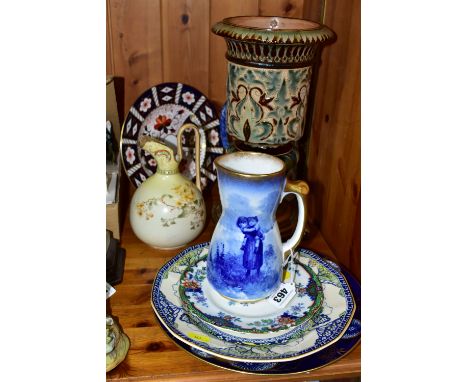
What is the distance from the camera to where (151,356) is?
577 mm

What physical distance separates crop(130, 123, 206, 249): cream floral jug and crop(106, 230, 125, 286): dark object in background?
4 cm

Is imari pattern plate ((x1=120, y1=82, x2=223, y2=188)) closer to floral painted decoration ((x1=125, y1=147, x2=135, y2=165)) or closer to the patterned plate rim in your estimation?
Result: floral painted decoration ((x1=125, y1=147, x2=135, y2=165))

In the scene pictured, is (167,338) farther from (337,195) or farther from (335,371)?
(337,195)

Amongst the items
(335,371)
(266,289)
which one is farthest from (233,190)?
(335,371)

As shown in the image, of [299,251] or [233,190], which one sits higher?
[233,190]

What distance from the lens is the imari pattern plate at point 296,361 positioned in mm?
536

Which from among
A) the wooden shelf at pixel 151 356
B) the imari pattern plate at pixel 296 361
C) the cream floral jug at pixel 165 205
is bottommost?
the wooden shelf at pixel 151 356

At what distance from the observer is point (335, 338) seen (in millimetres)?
572

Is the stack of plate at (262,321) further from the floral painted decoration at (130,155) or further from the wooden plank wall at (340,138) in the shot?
the floral painted decoration at (130,155)

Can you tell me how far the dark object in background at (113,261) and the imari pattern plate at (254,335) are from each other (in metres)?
0.08

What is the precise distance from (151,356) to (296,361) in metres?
0.18

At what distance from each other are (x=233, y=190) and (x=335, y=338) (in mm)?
221

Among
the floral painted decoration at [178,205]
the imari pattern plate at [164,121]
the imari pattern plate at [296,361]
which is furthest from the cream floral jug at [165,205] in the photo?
the imari pattern plate at [296,361]

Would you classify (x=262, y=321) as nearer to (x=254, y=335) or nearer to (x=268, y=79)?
(x=254, y=335)
